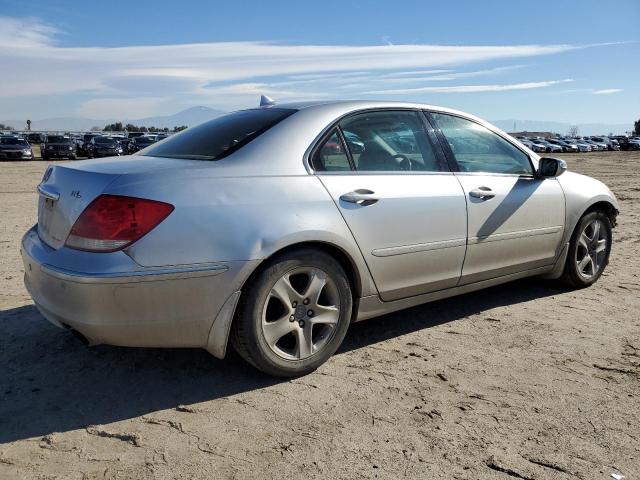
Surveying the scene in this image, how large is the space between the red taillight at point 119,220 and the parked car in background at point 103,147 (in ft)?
99.4

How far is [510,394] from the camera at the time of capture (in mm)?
3123

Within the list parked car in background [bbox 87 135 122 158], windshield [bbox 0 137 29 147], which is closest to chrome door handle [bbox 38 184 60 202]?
parked car in background [bbox 87 135 122 158]

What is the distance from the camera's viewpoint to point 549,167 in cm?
454

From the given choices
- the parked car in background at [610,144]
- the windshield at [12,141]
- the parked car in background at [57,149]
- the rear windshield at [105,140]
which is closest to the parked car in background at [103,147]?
the rear windshield at [105,140]

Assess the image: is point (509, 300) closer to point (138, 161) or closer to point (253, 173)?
point (253, 173)

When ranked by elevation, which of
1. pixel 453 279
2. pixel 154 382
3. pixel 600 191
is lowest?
pixel 154 382

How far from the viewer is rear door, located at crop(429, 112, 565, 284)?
4070 mm

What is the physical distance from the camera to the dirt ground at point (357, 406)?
2486mm

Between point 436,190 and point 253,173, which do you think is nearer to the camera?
point 253,173

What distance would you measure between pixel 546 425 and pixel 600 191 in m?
2.92

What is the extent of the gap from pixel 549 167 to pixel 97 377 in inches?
140

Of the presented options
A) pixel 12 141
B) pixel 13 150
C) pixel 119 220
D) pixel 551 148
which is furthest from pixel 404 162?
pixel 551 148

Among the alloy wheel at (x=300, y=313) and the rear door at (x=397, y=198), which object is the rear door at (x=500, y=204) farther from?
the alloy wheel at (x=300, y=313)

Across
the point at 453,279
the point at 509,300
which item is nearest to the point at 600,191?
the point at 509,300
